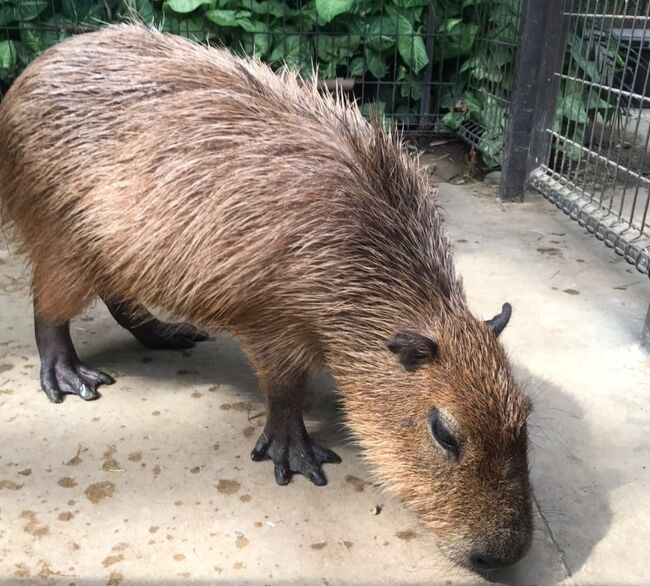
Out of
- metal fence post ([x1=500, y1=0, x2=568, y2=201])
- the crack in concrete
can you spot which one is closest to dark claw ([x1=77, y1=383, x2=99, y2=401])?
the crack in concrete

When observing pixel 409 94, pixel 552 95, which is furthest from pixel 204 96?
pixel 409 94

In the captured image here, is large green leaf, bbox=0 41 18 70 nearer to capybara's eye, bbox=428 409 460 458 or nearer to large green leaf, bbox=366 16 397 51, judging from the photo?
large green leaf, bbox=366 16 397 51

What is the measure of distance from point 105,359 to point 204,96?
1484mm

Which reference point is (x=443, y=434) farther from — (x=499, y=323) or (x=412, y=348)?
(x=499, y=323)

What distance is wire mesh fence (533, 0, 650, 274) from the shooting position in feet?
13.4

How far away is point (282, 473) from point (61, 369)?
47.3 inches

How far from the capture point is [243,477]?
2.66m

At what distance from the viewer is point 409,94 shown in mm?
6660

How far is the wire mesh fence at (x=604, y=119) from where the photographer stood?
13.4 feet

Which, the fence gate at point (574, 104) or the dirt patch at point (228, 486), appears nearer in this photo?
the dirt patch at point (228, 486)

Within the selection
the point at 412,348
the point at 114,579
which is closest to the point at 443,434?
the point at 412,348

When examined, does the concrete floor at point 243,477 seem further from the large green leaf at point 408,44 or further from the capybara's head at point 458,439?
the large green leaf at point 408,44

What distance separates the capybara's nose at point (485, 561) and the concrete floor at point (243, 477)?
0.20 meters

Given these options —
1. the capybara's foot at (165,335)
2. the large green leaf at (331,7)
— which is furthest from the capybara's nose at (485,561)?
the large green leaf at (331,7)
